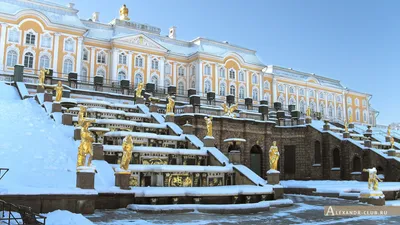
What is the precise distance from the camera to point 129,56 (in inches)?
1912

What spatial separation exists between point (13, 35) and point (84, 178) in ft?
111

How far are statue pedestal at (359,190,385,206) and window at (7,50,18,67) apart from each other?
35.6 meters

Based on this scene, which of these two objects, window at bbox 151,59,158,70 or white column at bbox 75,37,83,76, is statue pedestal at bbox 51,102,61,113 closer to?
white column at bbox 75,37,83,76

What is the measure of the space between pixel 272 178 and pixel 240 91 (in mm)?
36165

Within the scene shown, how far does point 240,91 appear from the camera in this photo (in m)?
55.3

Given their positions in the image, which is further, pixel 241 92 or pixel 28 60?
pixel 241 92

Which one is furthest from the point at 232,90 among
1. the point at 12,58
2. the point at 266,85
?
the point at 12,58

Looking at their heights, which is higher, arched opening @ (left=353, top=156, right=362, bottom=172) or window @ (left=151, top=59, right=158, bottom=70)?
window @ (left=151, top=59, right=158, bottom=70)

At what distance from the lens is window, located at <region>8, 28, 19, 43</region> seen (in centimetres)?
4200

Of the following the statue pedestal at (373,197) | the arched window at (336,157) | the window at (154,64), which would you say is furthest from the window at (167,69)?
the statue pedestal at (373,197)

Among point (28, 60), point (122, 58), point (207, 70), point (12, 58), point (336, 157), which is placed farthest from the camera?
point (207, 70)

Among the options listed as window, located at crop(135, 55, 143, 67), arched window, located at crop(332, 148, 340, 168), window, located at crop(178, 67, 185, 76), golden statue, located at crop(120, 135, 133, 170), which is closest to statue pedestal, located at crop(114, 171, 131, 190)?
golden statue, located at crop(120, 135, 133, 170)

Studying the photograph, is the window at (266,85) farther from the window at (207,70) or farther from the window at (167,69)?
the window at (167,69)

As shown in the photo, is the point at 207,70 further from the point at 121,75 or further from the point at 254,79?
the point at 121,75
